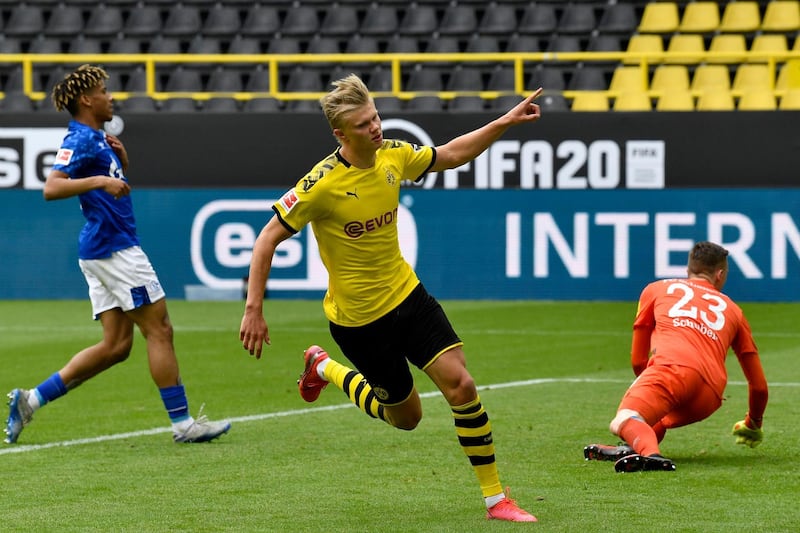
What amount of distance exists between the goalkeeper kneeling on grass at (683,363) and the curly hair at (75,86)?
11.0 feet

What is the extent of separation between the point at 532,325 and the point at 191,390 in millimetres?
6095

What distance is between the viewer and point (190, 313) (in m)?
18.0

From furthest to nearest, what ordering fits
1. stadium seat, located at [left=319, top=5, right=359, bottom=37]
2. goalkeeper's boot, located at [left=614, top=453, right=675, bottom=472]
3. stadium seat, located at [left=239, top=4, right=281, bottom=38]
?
stadium seat, located at [left=239, top=4, right=281, bottom=38], stadium seat, located at [left=319, top=5, right=359, bottom=37], goalkeeper's boot, located at [left=614, top=453, right=675, bottom=472]

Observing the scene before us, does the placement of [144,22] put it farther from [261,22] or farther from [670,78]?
[670,78]

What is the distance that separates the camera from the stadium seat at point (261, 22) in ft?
76.9

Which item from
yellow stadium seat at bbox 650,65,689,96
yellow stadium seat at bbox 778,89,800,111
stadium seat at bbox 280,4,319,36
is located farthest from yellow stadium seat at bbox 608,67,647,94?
stadium seat at bbox 280,4,319,36

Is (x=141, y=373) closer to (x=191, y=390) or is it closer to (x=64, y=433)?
(x=191, y=390)

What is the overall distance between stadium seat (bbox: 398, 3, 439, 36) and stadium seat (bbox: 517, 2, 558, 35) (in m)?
1.38

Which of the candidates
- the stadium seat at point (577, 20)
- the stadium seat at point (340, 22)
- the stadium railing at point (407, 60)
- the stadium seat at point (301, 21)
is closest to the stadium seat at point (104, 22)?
the stadium railing at point (407, 60)

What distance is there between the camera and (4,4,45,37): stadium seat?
23.8m

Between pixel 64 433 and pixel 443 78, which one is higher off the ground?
pixel 443 78

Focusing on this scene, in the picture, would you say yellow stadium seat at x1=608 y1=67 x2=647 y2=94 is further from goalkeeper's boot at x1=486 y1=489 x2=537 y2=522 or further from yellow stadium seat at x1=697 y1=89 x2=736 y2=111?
goalkeeper's boot at x1=486 y1=489 x2=537 y2=522

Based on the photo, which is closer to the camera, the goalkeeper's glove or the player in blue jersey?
the goalkeeper's glove

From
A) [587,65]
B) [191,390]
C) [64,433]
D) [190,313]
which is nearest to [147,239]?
[190,313]
